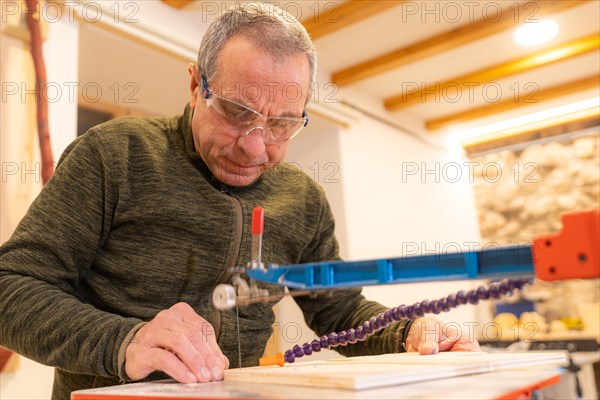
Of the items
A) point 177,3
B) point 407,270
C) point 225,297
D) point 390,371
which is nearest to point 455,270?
point 407,270

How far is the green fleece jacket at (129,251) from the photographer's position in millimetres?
992

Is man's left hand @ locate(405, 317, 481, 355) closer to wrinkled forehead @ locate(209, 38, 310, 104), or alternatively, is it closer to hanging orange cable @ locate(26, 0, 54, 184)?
wrinkled forehead @ locate(209, 38, 310, 104)

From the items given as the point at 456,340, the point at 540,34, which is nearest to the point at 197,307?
the point at 456,340

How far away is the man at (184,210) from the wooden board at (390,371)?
0.47ft

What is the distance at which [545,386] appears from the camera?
872mm

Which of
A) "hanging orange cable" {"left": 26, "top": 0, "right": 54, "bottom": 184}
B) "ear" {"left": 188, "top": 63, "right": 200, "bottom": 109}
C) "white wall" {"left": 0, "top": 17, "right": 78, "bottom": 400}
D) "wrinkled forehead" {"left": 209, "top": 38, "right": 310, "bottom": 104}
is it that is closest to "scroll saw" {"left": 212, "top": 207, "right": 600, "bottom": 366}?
"wrinkled forehead" {"left": 209, "top": 38, "right": 310, "bottom": 104}

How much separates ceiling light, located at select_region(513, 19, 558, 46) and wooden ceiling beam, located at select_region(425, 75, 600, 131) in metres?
0.72

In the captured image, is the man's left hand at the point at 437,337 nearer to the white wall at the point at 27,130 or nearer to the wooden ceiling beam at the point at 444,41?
the white wall at the point at 27,130

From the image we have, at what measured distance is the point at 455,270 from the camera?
79 cm

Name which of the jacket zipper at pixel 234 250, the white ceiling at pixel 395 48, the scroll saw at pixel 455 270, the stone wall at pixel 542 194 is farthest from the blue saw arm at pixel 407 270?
the stone wall at pixel 542 194

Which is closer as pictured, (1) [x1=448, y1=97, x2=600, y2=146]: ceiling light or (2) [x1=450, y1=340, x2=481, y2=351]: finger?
(2) [x1=450, y1=340, x2=481, y2=351]: finger

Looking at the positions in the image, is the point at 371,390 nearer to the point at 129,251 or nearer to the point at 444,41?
the point at 129,251

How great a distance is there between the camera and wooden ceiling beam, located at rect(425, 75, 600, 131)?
3768mm

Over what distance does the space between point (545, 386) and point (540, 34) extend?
2675 mm
